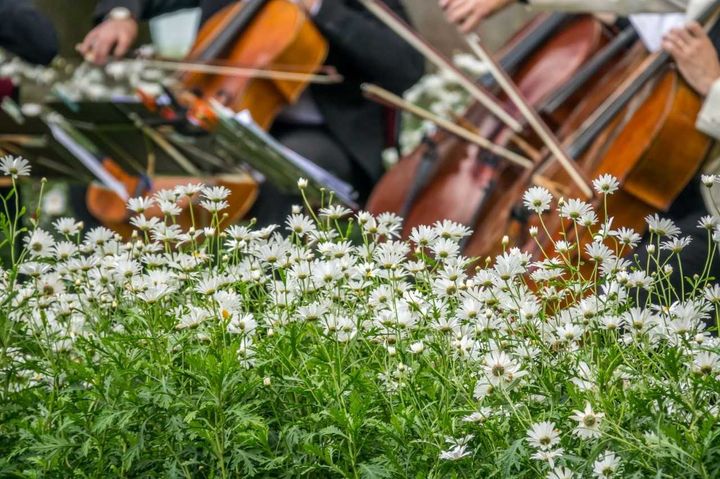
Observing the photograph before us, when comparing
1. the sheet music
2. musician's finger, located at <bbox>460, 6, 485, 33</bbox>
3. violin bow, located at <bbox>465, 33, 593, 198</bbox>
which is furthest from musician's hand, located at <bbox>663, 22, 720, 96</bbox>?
musician's finger, located at <bbox>460, 6, 485, 33</bbox>

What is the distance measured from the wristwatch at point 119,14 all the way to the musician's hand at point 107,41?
2cm

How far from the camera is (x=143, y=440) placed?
1.80 m

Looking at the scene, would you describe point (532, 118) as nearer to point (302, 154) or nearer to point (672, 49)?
point (672, 49)

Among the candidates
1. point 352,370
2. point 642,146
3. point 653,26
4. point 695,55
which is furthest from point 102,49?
point 352,370

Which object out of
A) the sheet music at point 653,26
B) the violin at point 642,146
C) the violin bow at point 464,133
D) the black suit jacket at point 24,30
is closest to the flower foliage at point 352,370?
the violin at point 642,146

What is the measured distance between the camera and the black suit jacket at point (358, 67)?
4.93 meters

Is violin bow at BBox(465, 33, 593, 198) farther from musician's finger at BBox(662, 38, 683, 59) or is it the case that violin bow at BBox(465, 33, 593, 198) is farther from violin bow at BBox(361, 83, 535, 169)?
musician's finger at BBox(662, 38, 683, 59)

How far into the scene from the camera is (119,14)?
4934mm

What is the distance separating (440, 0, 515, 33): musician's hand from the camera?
408cm

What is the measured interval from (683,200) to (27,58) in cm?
213

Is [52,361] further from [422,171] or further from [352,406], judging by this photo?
[422,171]

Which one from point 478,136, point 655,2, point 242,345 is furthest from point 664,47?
point 242,345

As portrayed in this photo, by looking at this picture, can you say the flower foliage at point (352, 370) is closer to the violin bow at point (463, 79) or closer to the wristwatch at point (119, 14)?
the violin bow at point (463, 79)

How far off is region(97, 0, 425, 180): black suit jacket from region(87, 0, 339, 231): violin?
15 centimetres
